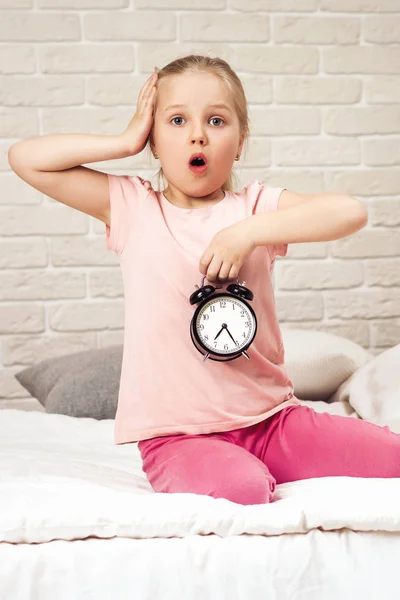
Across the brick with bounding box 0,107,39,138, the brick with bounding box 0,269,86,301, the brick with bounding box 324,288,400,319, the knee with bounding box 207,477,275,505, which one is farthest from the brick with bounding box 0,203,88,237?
the knee with bounding box 207,477,275,505

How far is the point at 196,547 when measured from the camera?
1.08 metres

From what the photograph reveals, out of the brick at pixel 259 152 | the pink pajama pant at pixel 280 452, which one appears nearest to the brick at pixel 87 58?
the brick at pixel 259 152

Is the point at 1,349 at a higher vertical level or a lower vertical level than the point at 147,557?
lower

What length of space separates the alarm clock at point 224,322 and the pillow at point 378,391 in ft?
1.67

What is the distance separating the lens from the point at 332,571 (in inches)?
42.9

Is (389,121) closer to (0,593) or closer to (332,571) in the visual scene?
(332,571)

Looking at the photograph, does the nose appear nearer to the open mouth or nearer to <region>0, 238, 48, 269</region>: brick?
the open mouth

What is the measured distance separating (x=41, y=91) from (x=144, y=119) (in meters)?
1.26

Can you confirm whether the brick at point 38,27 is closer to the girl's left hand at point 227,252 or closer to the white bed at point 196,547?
the girl's left hand at point 227,252

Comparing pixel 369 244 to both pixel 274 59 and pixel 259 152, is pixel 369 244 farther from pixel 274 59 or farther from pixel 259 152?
pixel 274 59

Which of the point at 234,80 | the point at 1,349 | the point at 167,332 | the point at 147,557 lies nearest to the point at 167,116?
the point at 234,80

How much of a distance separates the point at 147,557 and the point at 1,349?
1.75 m

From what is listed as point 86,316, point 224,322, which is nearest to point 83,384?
point 86,316

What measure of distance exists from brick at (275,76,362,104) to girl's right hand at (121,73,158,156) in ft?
4.31
